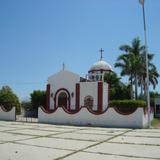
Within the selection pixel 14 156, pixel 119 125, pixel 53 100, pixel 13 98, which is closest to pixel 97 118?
pixel 119 125

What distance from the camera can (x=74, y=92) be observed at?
35.5 m

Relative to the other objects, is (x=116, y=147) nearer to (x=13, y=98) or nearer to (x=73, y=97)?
(x=73, y=97)

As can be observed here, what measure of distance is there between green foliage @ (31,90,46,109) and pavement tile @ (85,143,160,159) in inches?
1189

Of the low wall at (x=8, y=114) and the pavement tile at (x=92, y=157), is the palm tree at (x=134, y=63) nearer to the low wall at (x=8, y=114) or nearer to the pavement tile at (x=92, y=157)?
the low wall at (x=8, y=114)

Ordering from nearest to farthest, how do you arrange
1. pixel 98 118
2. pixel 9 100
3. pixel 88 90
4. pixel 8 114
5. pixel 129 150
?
pixel 129 150 → pixel 98 118 → pixel 8 114 → pixel 88 90 → pixel 9 100

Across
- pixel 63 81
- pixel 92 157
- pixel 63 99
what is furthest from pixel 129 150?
pixel 63 81

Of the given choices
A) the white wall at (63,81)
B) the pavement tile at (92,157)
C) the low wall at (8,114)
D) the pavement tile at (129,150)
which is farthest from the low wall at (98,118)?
the pavement tile at (92,157)

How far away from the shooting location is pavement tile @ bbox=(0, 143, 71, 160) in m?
10.5

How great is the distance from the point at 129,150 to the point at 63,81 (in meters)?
25.2

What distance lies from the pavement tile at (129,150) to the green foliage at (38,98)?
30.2 metres

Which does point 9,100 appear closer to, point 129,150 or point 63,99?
point 63,99

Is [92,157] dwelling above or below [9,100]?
below

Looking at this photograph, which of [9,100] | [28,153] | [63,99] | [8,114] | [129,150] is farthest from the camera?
[9,100]

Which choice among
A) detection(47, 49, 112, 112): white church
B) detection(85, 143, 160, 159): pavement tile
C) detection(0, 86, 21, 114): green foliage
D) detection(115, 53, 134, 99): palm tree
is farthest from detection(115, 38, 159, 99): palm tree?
detection(85, 143, 160, 159): pavement tile
